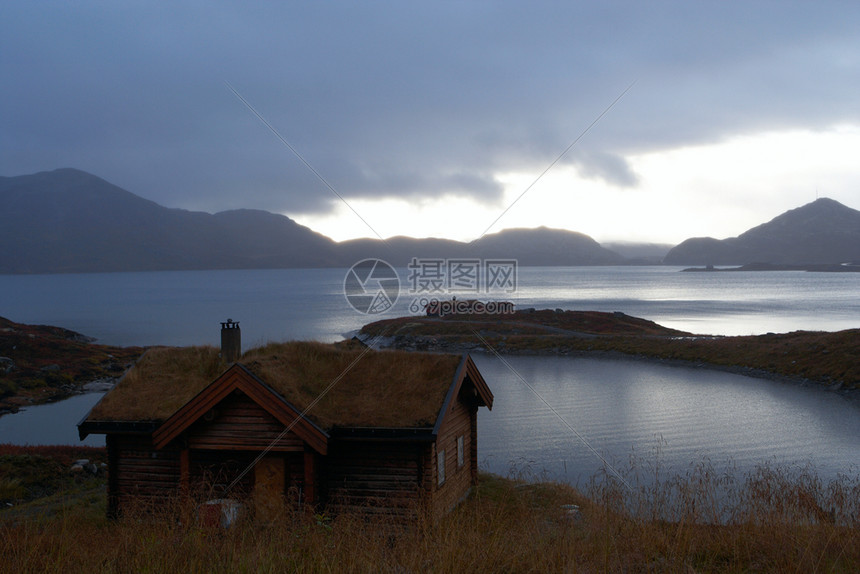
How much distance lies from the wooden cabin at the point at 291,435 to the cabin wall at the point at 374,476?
0.08 feet

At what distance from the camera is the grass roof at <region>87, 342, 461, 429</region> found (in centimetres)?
1418

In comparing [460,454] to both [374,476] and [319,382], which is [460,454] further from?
[319,382]

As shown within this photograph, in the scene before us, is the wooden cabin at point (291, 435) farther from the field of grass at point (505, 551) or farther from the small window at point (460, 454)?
the field of grass at point (505, 551)

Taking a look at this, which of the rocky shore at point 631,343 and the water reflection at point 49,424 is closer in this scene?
the water reflection at point 49,424

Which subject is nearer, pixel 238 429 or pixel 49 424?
pixel 238 429

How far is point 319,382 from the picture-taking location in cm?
1542

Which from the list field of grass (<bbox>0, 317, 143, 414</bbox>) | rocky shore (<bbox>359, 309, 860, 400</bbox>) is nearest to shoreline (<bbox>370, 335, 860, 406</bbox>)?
rocky shore (<bbox>359, 309, 860, 400</bbox>)

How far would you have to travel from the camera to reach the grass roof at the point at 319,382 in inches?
558

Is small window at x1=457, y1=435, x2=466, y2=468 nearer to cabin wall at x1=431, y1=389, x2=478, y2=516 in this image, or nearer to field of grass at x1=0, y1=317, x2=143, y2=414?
cabin wall at x1=431, y1=389, x2=478, y2=516

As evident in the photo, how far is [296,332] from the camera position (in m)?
88.7

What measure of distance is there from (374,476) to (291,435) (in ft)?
7.24

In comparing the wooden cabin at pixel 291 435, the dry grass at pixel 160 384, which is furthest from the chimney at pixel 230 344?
the wooden cabin at pixel 291 435

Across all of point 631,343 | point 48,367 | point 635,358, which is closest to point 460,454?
point 635,358

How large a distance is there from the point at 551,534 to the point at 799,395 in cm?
4156
